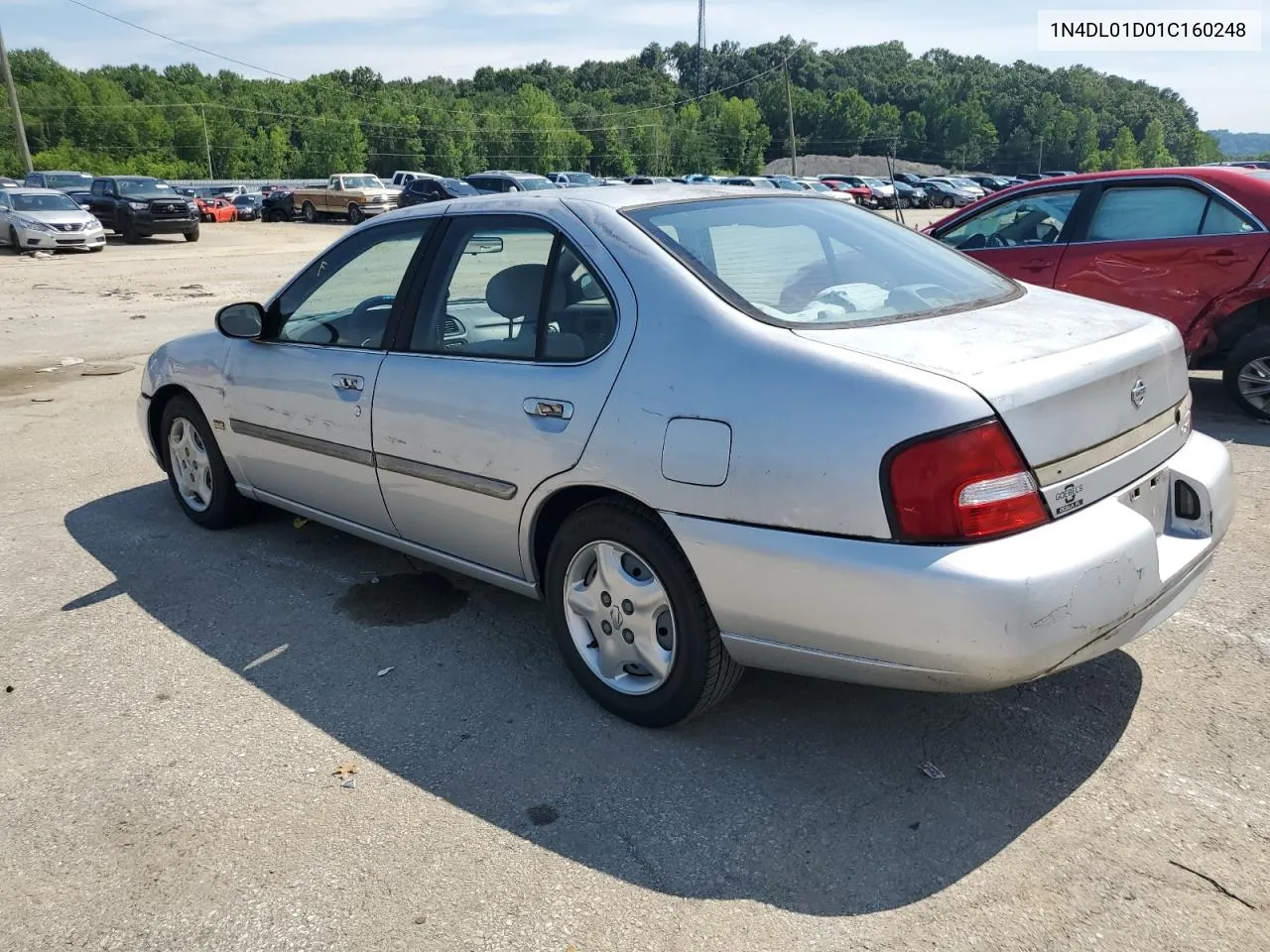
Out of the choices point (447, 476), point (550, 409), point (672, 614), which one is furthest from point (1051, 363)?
point (447, 476)

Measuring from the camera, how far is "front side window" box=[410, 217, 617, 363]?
3232 mm

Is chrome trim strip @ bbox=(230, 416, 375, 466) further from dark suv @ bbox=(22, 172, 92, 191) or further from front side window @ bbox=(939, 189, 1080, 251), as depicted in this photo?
dark suv @ bbox=(22, 172, 92, 191)

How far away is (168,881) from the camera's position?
8.39 ft

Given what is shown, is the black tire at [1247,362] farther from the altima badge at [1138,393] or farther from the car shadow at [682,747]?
the altima badge at [1138,393]

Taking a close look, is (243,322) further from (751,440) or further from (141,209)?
(141,209)

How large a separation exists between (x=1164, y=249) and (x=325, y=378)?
220 inches

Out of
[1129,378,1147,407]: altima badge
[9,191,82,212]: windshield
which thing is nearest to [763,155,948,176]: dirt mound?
[9,191,82,212]: windshield

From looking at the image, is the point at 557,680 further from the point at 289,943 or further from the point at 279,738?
the point at 289,943

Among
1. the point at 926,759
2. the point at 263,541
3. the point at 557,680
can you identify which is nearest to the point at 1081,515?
the point at 926,759

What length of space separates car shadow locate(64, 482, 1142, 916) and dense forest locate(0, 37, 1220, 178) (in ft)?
286

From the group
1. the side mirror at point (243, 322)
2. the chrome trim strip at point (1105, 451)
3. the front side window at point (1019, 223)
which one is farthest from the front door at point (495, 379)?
the front side window at point (1019, 223)

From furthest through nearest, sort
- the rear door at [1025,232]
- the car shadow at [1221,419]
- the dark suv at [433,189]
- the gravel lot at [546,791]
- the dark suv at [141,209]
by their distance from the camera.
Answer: the dark suv at [433,189] < the dark suv at [141,209] < the rear door at [1025,232] < the car shadow at [1221,419] < the gravel lot at [546,791]

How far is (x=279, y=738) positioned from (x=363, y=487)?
1110 mm

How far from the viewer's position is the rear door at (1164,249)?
6.55 metres
